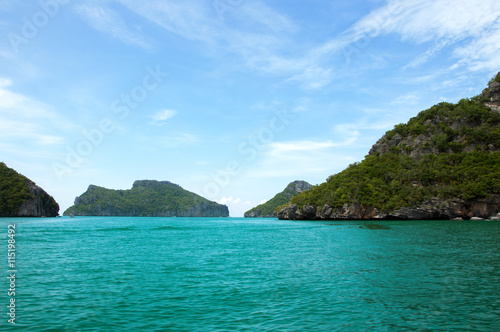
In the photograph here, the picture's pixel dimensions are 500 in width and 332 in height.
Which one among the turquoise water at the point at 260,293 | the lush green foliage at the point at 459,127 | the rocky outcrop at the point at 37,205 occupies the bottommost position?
the turquoise water at the point at 260,293

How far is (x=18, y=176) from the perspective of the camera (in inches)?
6029

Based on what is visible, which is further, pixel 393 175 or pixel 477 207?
pixel 393 175

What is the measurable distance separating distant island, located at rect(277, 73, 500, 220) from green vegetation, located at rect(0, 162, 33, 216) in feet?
406

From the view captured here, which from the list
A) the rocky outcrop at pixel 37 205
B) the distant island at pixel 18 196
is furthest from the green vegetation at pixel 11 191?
the rocky outcrop at pixel 37 205

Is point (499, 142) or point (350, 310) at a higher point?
point (499, 142)

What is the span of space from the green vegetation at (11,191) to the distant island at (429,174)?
406ft

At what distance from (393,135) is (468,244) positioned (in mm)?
118859

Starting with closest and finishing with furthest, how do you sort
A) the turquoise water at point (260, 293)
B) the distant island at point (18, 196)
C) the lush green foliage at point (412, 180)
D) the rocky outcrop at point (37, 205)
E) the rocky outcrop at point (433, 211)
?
1. the turquoise water at point (260, 293)
2. the rocky outcrop at point (433, 211)
3. the lush green foliage at point (412, 180)
4. the distant island at point (18, 196)
5. the rocky outcrop at point (37, 205)

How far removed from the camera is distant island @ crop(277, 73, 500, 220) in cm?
10119

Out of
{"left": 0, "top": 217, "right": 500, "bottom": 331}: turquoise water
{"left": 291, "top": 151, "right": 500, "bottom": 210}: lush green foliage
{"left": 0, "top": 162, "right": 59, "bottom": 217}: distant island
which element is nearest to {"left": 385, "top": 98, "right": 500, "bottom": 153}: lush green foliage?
{"left": 291, "top": 151, "right": 500, "bottom": 210}: lush green foliage

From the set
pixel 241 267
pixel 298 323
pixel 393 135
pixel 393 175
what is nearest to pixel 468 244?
pixel 241 267

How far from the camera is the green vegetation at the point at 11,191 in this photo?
138375 mm

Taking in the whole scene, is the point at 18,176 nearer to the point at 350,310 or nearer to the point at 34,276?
the point at 34,276

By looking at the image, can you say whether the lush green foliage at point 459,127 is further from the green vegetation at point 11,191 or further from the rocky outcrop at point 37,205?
the rocky outcrop at point 37,205
